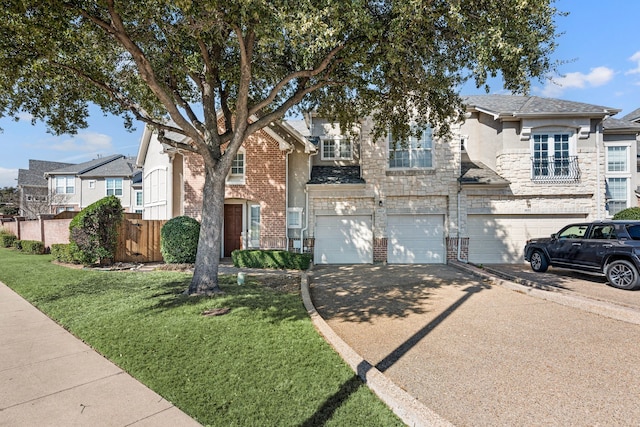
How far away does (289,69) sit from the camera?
9672 mm

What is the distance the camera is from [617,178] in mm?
16016

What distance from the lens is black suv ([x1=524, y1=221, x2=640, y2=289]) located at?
29.2ft

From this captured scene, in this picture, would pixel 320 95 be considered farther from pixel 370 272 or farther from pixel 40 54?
pixel 40 54

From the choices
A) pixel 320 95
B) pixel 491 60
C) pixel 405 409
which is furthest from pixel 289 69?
pixel 405 409

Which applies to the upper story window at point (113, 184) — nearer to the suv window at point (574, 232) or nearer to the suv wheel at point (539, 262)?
the suv wheel at point (539, 262)

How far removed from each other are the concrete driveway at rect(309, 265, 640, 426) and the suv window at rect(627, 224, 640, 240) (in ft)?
12.3

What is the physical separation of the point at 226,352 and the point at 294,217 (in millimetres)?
10043

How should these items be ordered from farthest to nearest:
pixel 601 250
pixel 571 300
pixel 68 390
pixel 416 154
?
1. pixel 416 154
2. pixel 601 250
3. pixel 571 300
4. pixel 68 390

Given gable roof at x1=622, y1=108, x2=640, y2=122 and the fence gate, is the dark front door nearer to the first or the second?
the fence gate

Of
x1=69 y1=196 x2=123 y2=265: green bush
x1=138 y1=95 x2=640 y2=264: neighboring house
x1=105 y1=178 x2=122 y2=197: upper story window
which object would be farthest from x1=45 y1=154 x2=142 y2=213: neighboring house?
x1=138 y1=95 x2=640 y2=264: neighboring house

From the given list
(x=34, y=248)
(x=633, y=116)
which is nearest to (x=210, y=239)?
(x=34, y=248)

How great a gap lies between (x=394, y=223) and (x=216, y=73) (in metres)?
9.24

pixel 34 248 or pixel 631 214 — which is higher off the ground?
pixel 631 214

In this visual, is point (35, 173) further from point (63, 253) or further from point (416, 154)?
point (416, 154)
